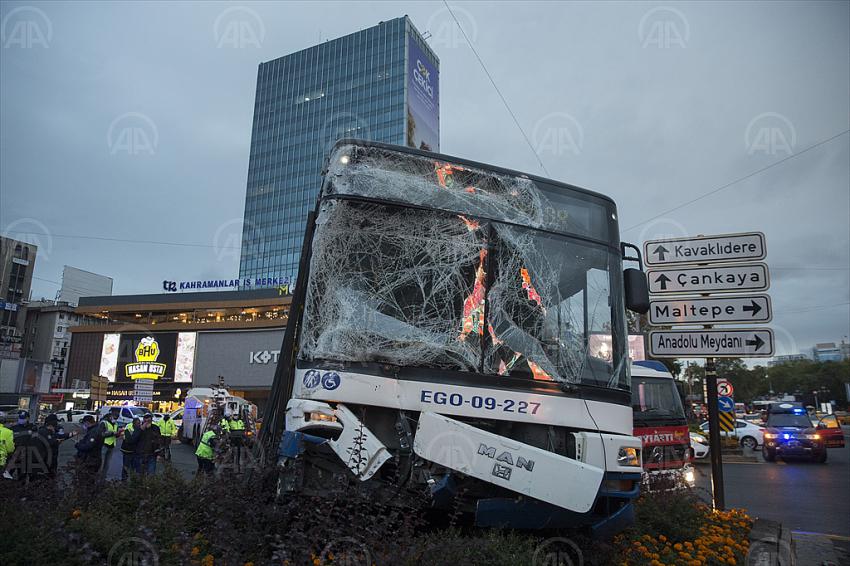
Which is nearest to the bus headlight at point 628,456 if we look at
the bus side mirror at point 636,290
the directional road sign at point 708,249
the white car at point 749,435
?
the bus side mirror at point 636,290

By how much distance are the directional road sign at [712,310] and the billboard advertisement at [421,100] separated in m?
87.9

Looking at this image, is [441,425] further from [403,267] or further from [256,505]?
[256,505]

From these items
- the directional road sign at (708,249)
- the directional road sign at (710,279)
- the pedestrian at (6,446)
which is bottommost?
the pedestrian at (6,446)

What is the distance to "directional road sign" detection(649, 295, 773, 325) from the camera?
24.1 feet

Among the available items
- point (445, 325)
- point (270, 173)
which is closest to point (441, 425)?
point (445, 325)

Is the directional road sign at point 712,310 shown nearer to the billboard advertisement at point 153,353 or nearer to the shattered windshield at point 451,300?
the shattered windshield at point 451,300

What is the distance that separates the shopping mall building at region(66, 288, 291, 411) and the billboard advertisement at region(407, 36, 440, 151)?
48757mm

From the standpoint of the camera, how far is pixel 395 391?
13.0ft

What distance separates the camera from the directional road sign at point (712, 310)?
289 inches

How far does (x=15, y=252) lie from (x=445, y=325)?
301 feet

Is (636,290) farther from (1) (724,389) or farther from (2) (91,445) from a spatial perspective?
(1) (724,389)

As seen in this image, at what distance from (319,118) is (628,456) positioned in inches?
4053

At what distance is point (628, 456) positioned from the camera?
4.24 metres

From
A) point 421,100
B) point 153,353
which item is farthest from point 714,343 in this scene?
point 421,100
